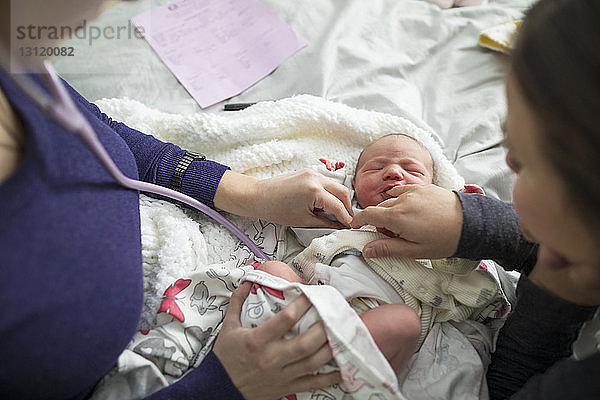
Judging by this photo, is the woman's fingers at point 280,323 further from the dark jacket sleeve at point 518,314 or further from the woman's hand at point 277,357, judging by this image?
the dark jacket sleeve at point 518,314

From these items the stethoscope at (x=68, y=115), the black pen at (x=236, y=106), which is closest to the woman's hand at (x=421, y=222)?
the stethoscope at (x=68, y=115)

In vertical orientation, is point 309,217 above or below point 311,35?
below

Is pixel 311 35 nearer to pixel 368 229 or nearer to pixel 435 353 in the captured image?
pixel 368 229

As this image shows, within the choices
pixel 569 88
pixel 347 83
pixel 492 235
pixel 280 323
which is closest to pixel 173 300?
pixel 280 323

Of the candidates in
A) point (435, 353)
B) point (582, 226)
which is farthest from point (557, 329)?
point (582, 226)

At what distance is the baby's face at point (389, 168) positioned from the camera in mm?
1196

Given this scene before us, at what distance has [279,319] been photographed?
86cm

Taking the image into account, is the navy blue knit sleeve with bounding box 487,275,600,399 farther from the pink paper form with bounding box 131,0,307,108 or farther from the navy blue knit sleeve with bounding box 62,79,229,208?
the pink paper form with bounding box 131,0,307,108

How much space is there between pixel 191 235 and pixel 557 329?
27.7 inches

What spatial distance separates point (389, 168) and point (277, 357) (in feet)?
1.76

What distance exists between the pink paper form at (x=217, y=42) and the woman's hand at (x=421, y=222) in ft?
2.50

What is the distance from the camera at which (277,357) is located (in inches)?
33.2

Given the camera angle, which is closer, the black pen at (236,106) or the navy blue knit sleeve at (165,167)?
the navy blue knit sleeve at (165,167)

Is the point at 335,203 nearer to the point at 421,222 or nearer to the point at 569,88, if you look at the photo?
the point at 421,222
